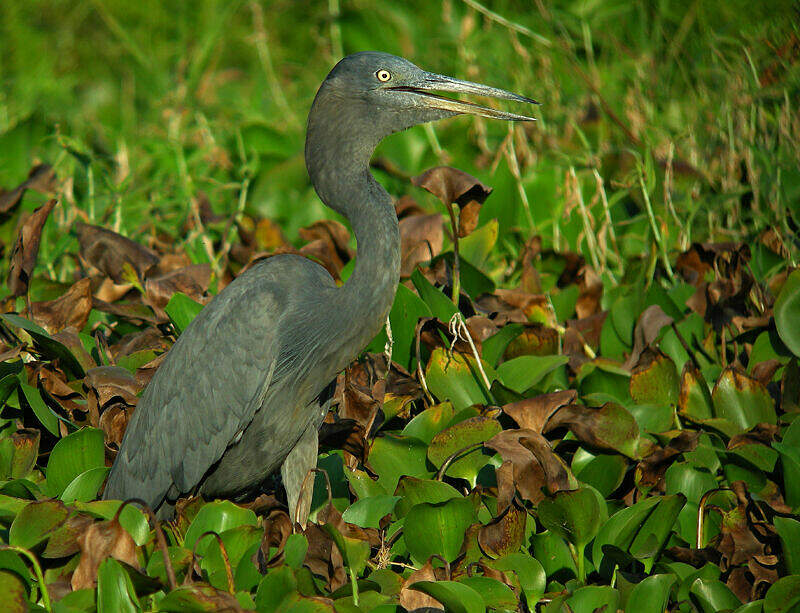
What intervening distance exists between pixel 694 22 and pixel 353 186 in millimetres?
4006

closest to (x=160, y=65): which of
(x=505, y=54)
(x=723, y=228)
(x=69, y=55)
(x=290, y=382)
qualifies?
(x=69, y=55)

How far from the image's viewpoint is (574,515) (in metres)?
2.40

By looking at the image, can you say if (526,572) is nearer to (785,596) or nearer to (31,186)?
(785,596)

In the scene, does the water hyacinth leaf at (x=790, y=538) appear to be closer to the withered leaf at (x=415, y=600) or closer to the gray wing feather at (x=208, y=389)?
the withered leaf at (x=415, y=600)

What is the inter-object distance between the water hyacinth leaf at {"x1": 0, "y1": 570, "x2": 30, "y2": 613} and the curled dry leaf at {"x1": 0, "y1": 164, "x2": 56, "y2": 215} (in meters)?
2.58

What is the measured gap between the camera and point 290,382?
272 cm

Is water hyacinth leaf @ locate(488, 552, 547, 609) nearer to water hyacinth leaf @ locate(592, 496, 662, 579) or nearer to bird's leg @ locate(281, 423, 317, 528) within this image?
water hyacinth leaf @ locate(592, 496, 662, 579)

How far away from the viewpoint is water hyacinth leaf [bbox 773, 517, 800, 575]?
2.36m

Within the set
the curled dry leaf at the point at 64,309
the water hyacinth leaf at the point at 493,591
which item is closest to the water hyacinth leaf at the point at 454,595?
the water hyacinth leaf at the point at 493,591

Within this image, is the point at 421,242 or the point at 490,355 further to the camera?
the point at 421,242

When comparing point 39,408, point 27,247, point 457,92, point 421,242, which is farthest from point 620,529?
point 27,247

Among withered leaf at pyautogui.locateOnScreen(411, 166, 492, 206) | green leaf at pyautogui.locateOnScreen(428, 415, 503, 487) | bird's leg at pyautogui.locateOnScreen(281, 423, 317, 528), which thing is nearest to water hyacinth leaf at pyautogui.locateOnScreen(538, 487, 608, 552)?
green leaf at pyautogui.locateOnScreen(428, 415, 503, 487)

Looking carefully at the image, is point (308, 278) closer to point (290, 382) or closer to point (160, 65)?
point (290, 382)

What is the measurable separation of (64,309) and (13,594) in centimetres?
163
